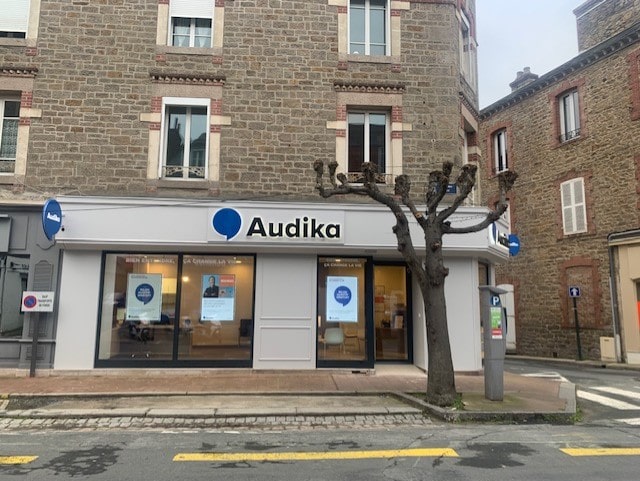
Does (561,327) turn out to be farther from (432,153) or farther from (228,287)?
(228,287)

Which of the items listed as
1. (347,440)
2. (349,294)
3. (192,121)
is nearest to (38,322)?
(192,121)

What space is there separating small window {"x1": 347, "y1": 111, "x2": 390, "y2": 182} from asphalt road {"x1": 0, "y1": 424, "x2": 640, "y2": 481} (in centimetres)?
636

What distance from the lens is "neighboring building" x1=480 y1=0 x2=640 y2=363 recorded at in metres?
17.2

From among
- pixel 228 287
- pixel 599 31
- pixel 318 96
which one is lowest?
pixel 228 287

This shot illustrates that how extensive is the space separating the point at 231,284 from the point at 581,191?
14.5m

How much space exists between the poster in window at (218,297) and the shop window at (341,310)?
75.8 inches

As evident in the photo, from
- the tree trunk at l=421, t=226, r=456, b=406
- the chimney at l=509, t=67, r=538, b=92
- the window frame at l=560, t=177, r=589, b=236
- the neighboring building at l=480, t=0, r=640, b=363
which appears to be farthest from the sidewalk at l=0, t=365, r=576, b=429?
the chimney at l=509, t=67, r=538, b=92

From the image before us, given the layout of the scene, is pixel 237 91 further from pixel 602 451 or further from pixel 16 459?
pixel 602 451

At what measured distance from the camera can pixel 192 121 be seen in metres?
11.4

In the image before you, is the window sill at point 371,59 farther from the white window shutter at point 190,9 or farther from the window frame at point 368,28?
the white window shutter at point 190,9

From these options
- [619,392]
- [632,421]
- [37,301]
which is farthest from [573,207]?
[37,301]

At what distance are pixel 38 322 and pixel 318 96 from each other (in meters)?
7.57

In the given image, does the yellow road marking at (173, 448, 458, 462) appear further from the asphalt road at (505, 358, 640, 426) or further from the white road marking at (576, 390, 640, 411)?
the white road marking at (576, 390, 640, 411)

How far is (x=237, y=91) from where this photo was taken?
36.9 feet
